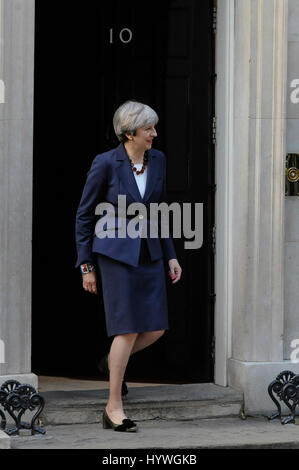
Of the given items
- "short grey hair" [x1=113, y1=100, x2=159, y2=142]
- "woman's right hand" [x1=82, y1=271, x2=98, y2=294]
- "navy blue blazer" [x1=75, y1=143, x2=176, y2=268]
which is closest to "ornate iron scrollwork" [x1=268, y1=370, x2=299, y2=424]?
"navy blue blazer" [x1=75, y1=143, x2=176, y2=268]

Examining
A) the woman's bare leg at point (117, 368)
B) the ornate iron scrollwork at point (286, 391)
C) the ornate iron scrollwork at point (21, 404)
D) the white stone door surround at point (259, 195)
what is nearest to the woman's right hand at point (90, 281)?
the woman's bare leg at point (117, 368)

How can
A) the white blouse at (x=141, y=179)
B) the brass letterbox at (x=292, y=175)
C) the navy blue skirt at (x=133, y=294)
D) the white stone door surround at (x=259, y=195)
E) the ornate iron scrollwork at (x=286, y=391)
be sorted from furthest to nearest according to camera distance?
the brass letterbox at (x=292, y=175) → the white stone door surround at (x=259, y=195) → the ornate iron scrollwork at (x=286, y=391) → the white blouse at (x=141, y=179) → the navy blue skirt at (x=133, y=294)

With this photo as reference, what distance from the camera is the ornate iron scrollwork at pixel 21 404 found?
7.25 meters

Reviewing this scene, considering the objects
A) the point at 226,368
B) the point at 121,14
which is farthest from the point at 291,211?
the point at 121,14

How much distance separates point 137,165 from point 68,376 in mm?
2181

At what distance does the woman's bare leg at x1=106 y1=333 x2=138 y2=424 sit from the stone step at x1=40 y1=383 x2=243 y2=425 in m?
0.35

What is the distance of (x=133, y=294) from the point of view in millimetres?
7281

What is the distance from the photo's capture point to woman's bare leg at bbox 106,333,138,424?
7281mm

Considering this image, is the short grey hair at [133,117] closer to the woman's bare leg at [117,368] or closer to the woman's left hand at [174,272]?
the woman's left hand at [174,272]

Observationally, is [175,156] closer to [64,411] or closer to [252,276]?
[252,276]

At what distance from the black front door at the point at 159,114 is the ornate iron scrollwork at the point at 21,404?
152 cm

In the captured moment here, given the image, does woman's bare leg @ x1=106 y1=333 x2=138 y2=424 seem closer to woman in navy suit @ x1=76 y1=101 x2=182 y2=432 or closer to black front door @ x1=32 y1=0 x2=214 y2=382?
woman in navy suit @ x1=76 y1=101 x2=182 y2=432

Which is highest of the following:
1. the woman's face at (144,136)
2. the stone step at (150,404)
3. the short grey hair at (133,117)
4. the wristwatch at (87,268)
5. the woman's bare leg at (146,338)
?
the short grey hair at (133,117)
